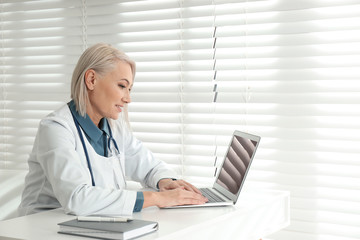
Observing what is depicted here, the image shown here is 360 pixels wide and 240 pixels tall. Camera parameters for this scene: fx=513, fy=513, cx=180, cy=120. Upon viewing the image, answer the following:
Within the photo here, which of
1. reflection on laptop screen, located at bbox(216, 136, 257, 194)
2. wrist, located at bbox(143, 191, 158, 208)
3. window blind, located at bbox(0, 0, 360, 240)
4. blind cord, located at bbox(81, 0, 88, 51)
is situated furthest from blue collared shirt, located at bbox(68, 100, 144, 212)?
blind cord, located at bbox(81, 0, 88, 51)

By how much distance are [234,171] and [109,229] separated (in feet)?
2.30

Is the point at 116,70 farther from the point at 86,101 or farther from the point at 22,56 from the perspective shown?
the point at 22,56

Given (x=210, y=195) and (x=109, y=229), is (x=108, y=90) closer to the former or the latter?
(x=210, y=195)

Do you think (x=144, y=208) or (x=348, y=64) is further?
(x=348, y=64)

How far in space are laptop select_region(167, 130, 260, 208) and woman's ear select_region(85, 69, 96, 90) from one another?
0.60 meters

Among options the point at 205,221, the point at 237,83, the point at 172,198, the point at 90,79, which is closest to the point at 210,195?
the point at 172,198

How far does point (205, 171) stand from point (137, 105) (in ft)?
1.82

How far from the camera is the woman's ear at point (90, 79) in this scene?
79.2 inches

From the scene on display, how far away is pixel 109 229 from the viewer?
54.4 inches

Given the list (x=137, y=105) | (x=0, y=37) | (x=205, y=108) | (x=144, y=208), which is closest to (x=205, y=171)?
(x=205, y=108)

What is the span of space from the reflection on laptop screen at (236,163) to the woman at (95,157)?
136mm

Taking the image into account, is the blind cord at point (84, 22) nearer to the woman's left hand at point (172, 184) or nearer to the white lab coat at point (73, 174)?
the white lab coat at point (73, 174)

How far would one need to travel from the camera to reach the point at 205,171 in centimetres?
278

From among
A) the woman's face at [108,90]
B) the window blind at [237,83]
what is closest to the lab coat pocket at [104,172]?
the woman's face at [108,90]
